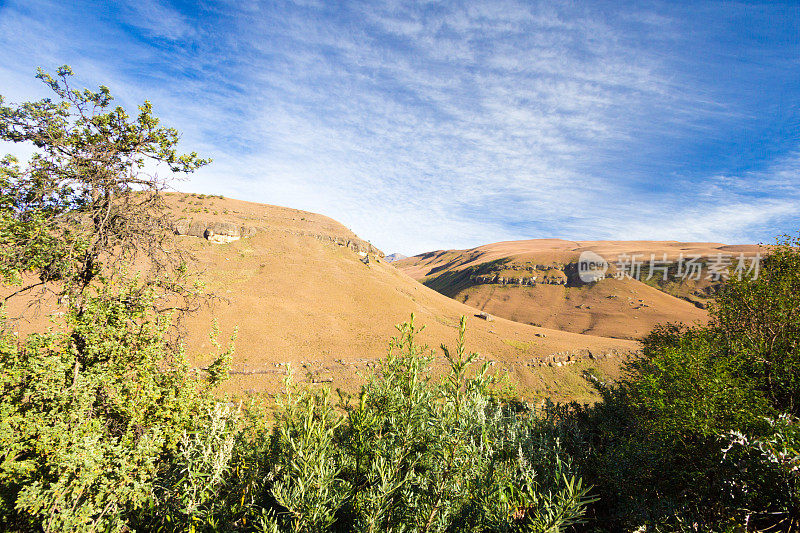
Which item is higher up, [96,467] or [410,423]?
[410,423]

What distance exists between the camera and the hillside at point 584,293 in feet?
250

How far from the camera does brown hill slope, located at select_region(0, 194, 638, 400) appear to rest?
35.1 meters

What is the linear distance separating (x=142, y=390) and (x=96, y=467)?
2118mm

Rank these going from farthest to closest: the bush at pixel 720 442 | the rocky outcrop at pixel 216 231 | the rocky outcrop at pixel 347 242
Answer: the rocky outcrop at pixel 347 242 → the rocky outcrop at pixel 216 231 → the bush at pixel 720 442

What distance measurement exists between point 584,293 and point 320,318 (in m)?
88.9

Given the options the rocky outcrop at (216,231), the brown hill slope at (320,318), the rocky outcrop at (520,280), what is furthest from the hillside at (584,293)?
the rocky outcrop at (216,231)

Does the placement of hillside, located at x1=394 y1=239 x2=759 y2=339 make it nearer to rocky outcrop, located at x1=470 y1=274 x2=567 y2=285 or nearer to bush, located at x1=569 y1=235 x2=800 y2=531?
rocky outcrop, located at x1=470 y1=274 x2=567 y2=285

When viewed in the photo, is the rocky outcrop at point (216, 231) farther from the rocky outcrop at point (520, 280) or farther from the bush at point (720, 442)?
the rocky outcrop at point (520, 280)

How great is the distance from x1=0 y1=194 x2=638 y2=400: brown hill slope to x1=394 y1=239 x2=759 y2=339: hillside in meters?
21.3

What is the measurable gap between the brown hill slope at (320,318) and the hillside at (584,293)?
2130 cm

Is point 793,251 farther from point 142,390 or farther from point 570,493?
Result: point 142,390

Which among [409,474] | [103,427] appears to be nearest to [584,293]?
[409,474]

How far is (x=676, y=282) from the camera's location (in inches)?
4092

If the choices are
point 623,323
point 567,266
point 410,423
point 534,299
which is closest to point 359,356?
point 410,423
